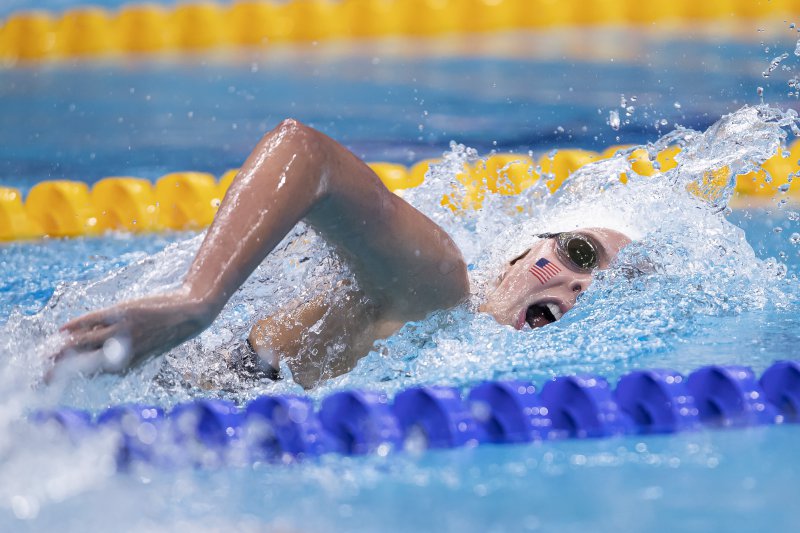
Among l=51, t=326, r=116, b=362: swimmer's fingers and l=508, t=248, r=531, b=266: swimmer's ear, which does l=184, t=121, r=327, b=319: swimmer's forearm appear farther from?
l=508, t=248, r=531, b=266: swimmer's ear

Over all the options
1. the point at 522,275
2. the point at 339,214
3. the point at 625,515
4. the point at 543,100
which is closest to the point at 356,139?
the point at 543,100

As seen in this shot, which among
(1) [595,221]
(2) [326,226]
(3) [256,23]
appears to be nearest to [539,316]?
(1) [595,221]

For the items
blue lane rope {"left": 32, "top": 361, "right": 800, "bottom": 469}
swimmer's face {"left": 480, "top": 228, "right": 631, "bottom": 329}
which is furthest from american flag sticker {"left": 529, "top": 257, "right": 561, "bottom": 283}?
blue lane rope {"left": 32, "top": 361, "right": 800, "bottom": 469}

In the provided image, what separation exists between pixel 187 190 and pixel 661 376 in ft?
10.1

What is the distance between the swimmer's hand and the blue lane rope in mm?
207

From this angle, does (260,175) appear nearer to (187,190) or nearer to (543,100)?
(187,190)

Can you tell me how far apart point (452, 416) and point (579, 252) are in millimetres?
626

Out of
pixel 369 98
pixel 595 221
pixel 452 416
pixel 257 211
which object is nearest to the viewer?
pixel 257 211

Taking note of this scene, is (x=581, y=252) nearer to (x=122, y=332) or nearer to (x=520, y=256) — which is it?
(x=520, y=256)

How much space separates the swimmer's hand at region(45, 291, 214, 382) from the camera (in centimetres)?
120

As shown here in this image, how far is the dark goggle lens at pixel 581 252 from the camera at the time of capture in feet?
6.35

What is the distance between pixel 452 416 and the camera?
145cm

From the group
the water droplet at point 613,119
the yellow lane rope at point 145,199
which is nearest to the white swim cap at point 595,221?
the yellow lane rope at point 145,199

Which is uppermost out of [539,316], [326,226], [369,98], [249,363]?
[326,226]
